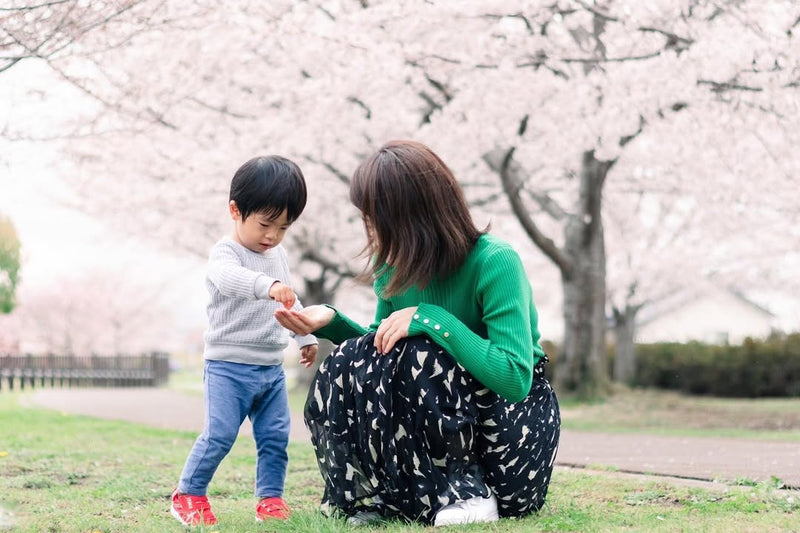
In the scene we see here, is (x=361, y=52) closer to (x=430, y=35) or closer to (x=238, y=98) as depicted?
(x=430, y=35)

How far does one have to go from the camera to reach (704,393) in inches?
720

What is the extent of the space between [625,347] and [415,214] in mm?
18338

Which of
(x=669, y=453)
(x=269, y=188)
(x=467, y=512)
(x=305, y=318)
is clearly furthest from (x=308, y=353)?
(x=669, y=453)

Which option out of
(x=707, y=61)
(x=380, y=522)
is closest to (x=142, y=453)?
(x=380, y=522)

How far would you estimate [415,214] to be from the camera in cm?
282

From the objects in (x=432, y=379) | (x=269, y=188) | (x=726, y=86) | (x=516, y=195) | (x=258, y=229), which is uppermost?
(x=726, y=86)

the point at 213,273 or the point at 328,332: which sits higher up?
the point at 213,273

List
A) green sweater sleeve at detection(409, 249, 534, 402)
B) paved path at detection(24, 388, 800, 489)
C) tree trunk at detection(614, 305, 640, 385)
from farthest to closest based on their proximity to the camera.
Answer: tree trunk at detection(614, 305, 640, 385)
paved path at detection(24, 388, 800, 489)
green sweater sleeve at detection(409, 249, 534, 402)

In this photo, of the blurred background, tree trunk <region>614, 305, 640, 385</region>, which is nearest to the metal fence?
the blurred background

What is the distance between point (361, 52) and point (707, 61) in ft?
11.4

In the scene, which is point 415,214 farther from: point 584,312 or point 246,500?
point 584,312

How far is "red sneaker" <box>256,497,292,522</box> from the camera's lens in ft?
10.2

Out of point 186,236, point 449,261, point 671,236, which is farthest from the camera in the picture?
→ point 671,236

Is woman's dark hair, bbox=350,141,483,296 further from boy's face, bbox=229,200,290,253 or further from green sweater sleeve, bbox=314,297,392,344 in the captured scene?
boy's face, bbox=229,200,290,253
